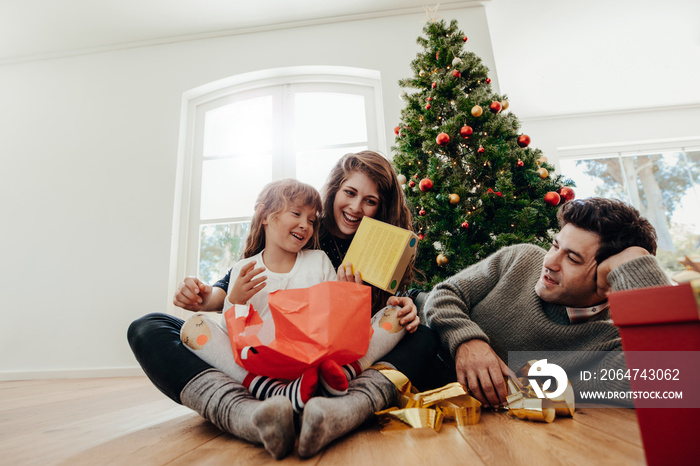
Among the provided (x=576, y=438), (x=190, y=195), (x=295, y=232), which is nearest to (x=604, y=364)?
(x=576, y=438)

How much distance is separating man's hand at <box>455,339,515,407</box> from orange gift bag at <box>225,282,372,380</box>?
0.26 meters

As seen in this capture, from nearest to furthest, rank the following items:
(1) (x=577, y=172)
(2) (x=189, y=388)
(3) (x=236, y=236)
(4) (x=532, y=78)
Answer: (2) (x=189, y=388) < (3) (x=236, y=236) < (4) (x=532, y=78) < (1) (x=577, y=172)

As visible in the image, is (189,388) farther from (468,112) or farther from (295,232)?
(468,112)

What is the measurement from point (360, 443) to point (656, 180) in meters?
4.48

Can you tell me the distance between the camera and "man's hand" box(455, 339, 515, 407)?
766 mm

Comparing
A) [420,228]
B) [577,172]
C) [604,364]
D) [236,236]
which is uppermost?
[577,172]

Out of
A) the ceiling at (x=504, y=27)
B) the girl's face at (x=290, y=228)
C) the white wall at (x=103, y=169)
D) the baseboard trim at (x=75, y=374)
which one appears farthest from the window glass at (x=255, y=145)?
the girl's face at (x=290, y=228)

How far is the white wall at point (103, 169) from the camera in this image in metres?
2.27

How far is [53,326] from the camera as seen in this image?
2301mm

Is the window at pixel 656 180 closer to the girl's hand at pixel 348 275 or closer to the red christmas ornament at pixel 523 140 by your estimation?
the red christmas ornament at pixel 523 140

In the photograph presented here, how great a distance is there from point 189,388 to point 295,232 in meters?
0.45

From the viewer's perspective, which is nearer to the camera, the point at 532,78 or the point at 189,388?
the point at 189,388

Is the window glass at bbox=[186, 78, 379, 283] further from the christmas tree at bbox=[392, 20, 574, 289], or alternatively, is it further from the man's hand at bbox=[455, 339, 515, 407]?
the man's hand at bbox=[455, 339, 515, 407]

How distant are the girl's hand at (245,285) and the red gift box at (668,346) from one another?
2.15ft
